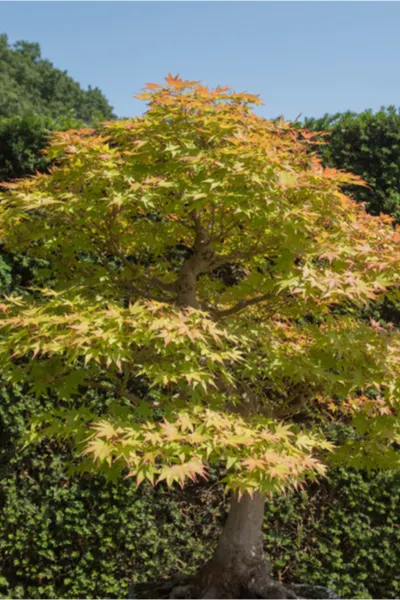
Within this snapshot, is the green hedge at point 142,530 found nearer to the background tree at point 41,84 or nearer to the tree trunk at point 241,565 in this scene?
the tree trunk at point 241,565

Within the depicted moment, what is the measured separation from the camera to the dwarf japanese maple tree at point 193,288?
90.4 inches

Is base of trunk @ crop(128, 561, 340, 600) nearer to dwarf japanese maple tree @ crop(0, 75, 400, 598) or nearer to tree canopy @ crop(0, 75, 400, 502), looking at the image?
dwarf japanese maple tree @ crop(0, 75, 400, 598)

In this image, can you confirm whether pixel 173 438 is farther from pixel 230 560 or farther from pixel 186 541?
pixel 186 541

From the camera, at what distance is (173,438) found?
2.21 meters

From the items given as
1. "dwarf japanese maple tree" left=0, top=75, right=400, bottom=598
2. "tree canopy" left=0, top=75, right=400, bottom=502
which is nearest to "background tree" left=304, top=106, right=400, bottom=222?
"tree canopy" left=0, top=75, right=400, bottom=502

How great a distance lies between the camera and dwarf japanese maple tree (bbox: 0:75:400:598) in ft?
7.53

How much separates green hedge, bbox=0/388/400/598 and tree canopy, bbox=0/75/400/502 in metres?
1.79

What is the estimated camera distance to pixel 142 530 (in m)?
4.49

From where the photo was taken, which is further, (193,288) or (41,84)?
(41,84)

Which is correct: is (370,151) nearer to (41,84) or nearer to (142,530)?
(142,530)

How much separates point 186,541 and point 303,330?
6.95ft

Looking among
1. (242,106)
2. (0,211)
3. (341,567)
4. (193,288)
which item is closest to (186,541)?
(341,567)

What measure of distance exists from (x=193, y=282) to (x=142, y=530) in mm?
2406

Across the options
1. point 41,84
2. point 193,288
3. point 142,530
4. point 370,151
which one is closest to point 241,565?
point 142,530
